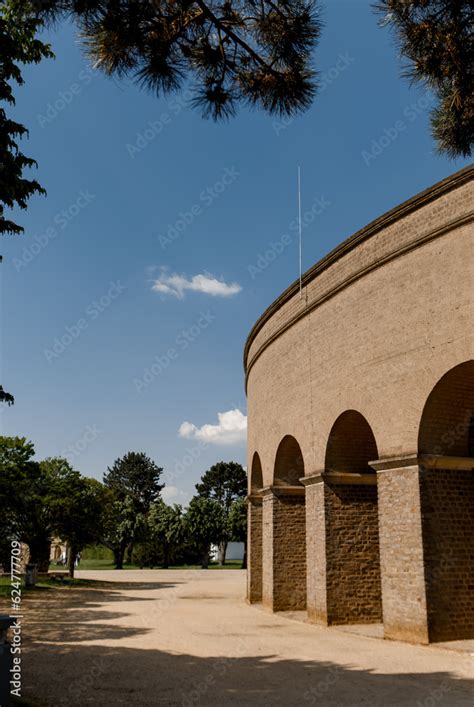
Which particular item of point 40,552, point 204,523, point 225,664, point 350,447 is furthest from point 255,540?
point 204,523

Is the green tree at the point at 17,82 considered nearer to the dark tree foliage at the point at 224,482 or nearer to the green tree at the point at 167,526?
the green tree at the point at 167,526

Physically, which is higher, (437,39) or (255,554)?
(437,39)

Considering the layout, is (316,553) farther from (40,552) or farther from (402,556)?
(40,552)

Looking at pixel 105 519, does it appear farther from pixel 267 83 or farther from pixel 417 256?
pixel 267 83

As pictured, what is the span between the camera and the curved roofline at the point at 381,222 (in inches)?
428

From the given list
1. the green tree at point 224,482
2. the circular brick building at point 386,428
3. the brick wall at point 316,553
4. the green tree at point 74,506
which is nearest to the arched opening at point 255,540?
the circular brick building at point 386,428

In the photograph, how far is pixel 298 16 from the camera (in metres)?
6.95

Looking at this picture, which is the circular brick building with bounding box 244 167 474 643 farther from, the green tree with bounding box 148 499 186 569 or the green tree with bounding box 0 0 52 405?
the green tree with bounding box 148 499 186 569

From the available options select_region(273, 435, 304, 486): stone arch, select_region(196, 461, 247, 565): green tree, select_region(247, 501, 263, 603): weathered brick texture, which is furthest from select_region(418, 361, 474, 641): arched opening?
select_region(196, 461, 247, 565): green tree

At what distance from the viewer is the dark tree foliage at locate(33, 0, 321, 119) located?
654cm

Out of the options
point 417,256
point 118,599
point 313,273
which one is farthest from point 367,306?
point 118,599

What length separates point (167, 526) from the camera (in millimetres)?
47094

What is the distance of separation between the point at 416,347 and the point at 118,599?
15.0 meters

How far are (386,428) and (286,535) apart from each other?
609 cm
